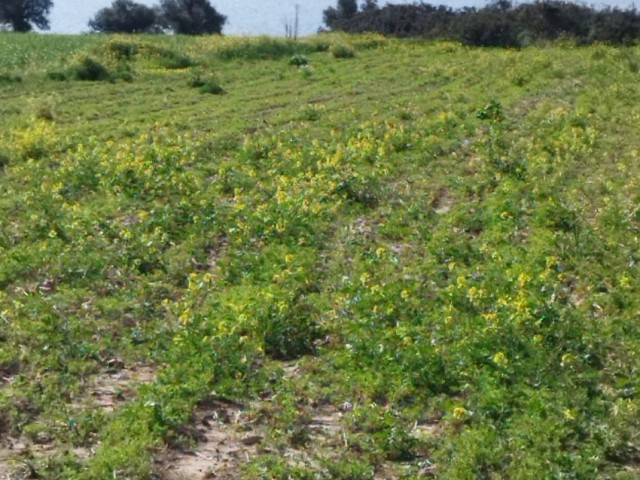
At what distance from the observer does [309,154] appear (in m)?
13.5

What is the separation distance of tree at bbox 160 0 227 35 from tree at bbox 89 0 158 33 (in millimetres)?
859

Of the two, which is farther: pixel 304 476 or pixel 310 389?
pixel 310 389

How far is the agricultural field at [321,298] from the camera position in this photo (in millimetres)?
5945

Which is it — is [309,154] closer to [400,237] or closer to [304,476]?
[400,237]

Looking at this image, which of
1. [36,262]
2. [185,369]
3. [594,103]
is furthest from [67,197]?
[594,103]

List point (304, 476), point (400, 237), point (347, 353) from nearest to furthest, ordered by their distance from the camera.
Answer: point (304, 476) → point (347, 353) → point (400, 237)

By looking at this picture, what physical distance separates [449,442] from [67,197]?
6396 mm

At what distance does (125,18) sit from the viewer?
2489 inches

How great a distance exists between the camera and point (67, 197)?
1121cm

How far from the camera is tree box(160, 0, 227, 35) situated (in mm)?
62500

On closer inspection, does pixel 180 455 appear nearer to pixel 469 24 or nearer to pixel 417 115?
pixel 417 115

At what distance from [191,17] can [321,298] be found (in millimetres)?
57047

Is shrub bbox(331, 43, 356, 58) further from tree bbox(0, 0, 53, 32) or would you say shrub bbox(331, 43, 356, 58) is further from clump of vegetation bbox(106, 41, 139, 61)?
tree bbox(0, 0, 53, 32)

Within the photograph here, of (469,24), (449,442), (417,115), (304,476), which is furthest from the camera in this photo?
(469,24)
